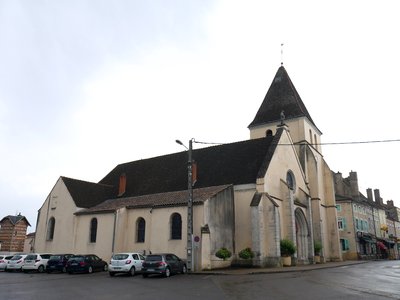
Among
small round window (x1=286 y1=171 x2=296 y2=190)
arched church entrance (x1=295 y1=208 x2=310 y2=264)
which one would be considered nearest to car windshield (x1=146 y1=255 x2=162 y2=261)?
arched church entrance (x1=295 y1=208 x2=310 y2=264)

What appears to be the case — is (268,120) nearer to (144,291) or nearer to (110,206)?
(110,206)

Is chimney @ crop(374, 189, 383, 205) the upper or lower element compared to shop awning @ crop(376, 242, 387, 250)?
upper

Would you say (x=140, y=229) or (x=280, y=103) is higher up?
(x=280, y=103)

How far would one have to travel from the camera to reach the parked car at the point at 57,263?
25062mm

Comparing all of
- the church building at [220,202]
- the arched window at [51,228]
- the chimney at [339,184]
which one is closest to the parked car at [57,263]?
the church building at [220,202]

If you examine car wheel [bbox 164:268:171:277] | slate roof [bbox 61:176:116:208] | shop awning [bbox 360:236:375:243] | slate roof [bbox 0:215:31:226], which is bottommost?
car wheel [bbox 164:268:171:277]

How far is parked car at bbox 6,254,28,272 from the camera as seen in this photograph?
88.8 feet

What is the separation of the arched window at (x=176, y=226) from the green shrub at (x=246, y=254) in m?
4.45

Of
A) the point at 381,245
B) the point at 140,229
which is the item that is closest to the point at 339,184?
the point at 381,245

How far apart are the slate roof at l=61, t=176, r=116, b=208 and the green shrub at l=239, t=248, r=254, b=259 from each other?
1553 cm

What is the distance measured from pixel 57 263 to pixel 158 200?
8507 mm

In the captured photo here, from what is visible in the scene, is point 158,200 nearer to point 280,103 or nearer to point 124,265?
point 124,265

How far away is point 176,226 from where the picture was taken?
88.6ft

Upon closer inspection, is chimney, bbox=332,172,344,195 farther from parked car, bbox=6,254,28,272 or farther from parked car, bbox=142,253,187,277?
parked car, bbox=6,254,28,272
